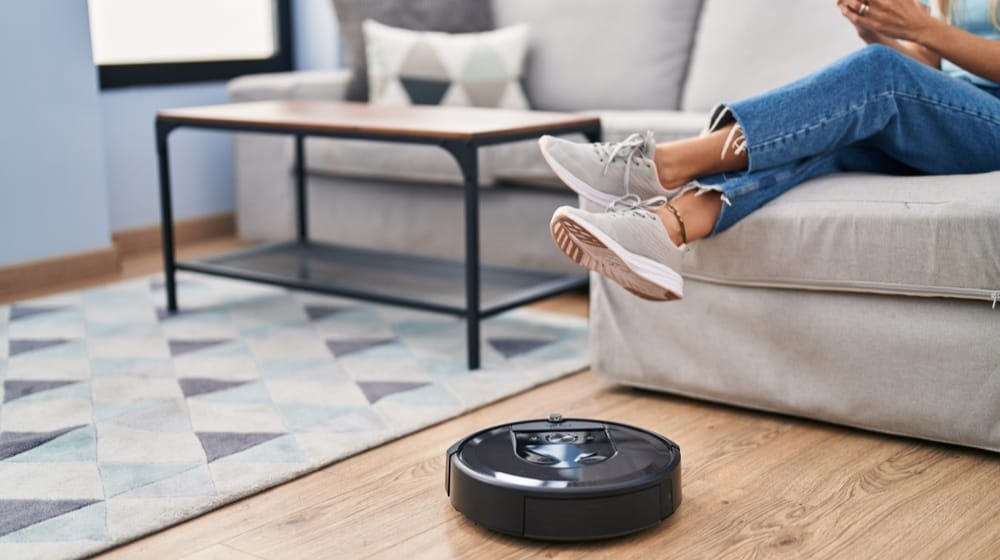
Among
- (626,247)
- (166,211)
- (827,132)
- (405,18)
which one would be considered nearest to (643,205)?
(626,247)

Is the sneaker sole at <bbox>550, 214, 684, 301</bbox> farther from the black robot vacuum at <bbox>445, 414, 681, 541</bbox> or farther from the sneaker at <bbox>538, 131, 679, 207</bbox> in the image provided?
the black robot vacuum at <bbox>445, 414, 681, 541</bbox>

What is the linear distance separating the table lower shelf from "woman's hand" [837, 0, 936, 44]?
86cm

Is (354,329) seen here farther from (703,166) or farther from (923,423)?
(923,423)

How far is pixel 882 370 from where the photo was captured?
70.4 inches

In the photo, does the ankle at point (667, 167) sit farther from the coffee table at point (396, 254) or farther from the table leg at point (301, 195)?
the table leg at point (301, 195)

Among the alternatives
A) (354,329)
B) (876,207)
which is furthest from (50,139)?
(876,207)

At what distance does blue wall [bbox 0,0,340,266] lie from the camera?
290 cm

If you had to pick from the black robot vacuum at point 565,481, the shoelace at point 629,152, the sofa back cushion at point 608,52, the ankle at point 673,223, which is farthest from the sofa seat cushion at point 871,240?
the sofa back cushion at point 608,52

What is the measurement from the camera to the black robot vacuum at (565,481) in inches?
55.9

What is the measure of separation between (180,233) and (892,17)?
7.88 feet

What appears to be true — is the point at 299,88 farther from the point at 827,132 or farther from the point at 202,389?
the point at 827,132

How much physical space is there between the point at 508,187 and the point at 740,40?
2.34 ft

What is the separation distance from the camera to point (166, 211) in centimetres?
269

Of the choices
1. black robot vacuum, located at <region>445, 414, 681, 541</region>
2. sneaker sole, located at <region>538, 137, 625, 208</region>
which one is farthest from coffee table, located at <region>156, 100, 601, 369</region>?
black robot vacuum, located at <region>445, 414, 681, 541</region>
